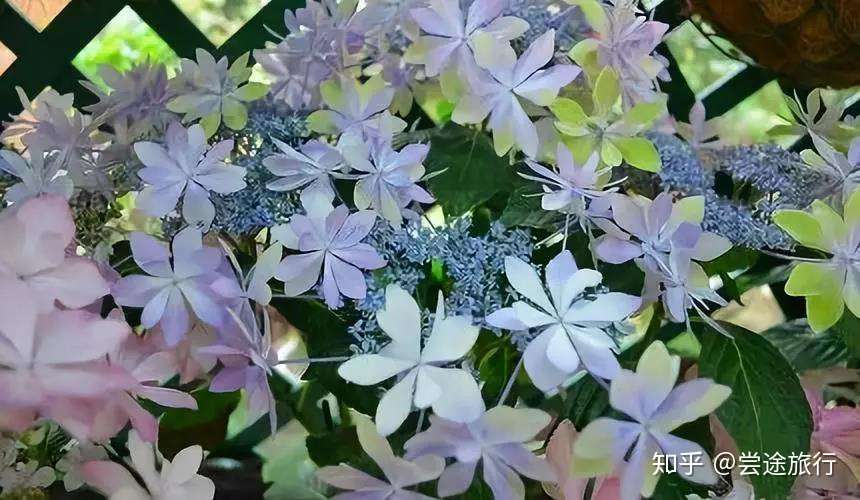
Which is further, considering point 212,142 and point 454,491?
point 212,142

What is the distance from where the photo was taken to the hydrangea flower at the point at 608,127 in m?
0.27

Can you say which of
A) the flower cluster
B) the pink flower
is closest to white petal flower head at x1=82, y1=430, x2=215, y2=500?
the flower cluster

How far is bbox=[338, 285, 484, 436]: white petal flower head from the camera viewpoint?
0.20m

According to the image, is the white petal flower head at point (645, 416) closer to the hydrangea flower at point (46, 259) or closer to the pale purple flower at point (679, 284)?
the pale purple flower at point (679, 284)

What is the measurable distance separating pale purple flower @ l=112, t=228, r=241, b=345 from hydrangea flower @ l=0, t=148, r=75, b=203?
60mm

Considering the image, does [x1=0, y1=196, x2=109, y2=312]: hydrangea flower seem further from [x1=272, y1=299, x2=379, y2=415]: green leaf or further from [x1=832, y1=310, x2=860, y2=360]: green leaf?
[x1=832, y1=310, x2=860, y2=360]: green leaf

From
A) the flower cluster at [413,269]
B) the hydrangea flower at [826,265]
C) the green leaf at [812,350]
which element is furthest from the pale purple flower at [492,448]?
Answer: the green leaf at [812,350]

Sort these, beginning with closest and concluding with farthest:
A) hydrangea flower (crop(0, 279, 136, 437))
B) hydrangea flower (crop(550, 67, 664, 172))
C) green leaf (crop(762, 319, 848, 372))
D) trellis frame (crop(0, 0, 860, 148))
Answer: hydrangea flower (crop(0, 279, 136, 437))
hydrangea flower (crop(550, 67, 664, 172))
green leaf (crop(762, 319, 848, 372))
trellis frame (crop(0, 0, 860, 148))

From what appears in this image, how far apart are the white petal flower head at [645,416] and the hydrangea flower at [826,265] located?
63 millimetres

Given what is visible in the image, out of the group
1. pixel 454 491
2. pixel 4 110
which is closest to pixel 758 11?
pixel 454 491

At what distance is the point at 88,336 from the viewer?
0.59 feet

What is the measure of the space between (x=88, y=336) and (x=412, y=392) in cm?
9

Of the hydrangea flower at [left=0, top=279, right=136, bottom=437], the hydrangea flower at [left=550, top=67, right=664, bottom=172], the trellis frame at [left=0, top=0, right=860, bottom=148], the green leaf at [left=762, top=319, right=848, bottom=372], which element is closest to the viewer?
the hydrangea flower at [left=0, top=279, right=136, bottom=437]

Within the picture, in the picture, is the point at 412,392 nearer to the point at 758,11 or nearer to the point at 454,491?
the point at 454,491
